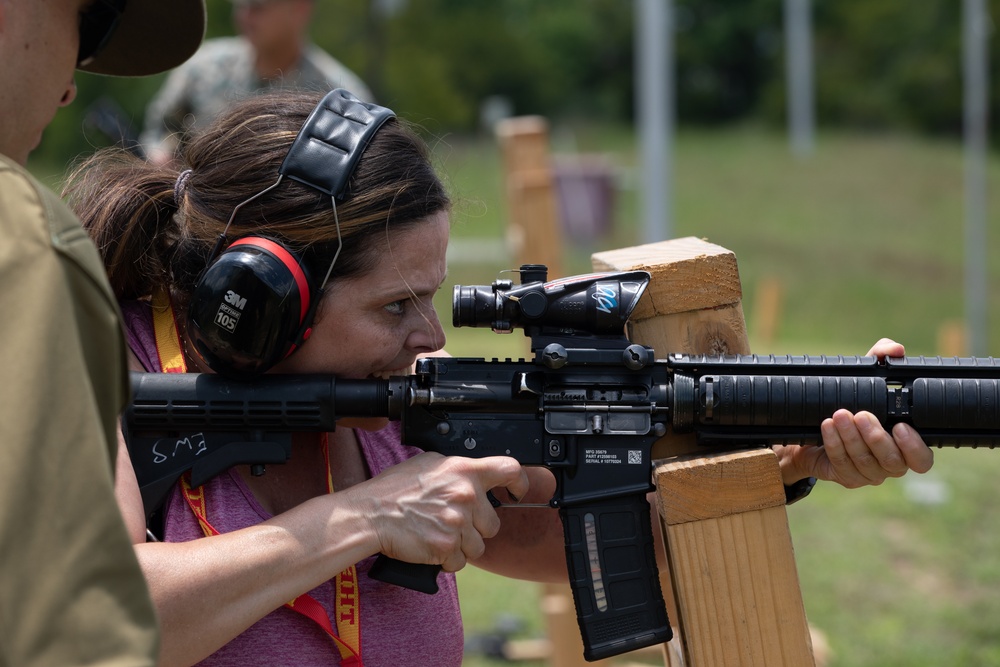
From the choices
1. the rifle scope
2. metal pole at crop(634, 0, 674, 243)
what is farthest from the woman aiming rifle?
metal pole at crop(634, 0, 674, 243)

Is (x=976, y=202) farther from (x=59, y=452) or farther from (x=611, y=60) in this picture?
(x=611, y=60)

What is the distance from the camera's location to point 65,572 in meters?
1.09

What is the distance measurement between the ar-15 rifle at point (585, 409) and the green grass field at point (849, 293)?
390mm

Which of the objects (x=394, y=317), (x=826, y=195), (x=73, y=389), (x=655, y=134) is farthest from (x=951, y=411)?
(x=826, y=195)

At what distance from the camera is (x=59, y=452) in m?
1.10

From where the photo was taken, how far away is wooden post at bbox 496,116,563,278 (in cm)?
473

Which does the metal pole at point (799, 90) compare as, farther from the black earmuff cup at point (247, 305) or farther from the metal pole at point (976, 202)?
the black earmuff cup at point (247, 305)

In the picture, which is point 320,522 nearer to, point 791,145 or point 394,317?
point 394,317

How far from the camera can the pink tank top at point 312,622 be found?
6.51 ft

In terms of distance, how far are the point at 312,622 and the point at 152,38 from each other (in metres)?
1.09

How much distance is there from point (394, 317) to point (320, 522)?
0.42 m

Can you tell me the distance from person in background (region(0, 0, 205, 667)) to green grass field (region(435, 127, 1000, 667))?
47.6 inches

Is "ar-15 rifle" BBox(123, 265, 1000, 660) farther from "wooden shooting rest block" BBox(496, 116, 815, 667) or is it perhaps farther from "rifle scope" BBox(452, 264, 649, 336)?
"wooden shooting rest block" BBox(496, 116, 815, 667)

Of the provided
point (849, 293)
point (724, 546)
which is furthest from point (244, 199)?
point (849, 293)
